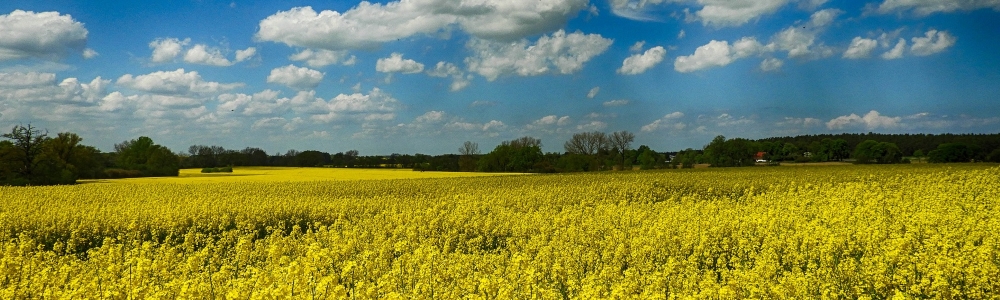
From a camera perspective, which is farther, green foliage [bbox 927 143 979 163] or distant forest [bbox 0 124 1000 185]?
green foliage [bbox 927 143 979 163]

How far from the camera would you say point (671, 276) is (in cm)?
829

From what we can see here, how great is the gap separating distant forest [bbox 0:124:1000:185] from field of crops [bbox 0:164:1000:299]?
2960 cm

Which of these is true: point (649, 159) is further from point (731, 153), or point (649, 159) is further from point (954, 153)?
point (954, 153)

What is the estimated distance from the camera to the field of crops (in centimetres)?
709

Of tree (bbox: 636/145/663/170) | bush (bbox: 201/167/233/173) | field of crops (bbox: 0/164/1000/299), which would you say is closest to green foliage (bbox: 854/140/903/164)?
tree (bbox: 636/145/663/170)

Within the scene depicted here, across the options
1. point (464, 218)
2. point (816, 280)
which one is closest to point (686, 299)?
point (816, 280)

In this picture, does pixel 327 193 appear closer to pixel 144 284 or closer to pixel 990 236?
pixel 144 284

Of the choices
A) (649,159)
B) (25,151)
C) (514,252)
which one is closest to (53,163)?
(25,151)

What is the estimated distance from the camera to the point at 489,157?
3371 inches

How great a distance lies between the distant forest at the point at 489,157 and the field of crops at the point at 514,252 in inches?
1166

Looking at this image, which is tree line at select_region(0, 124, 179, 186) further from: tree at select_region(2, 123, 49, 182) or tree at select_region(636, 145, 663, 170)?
tree at select_region(636, 145, 663, 170)

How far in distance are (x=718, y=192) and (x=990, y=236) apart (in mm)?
20519

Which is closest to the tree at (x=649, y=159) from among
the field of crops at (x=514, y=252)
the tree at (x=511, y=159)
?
the tree at (x=511, y=159)

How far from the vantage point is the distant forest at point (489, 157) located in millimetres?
47031
